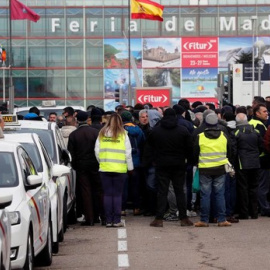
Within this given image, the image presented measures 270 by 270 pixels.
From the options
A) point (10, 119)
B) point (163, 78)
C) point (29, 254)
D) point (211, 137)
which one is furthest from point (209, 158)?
point (163, 78)

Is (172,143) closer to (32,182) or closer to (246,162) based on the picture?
(246,162)

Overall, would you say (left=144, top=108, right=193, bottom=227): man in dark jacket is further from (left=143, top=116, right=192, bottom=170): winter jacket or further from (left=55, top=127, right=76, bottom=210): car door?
(left=55, top=127, right=76, bottom=210): car door

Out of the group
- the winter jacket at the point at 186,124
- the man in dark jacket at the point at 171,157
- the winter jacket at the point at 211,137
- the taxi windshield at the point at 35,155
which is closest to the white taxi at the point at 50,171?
the taxi windshield at the point at 35,155

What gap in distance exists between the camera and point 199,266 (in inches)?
475

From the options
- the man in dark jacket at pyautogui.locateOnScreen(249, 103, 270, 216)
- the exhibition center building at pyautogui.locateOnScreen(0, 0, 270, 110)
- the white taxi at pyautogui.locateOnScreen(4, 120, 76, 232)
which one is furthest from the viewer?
the exhibition center building at pyautogui.locateOnScreen(0, 0, 270, 110)

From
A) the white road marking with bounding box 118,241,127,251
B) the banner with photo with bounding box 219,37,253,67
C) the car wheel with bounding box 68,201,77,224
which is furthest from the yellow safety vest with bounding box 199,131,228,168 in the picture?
the banner with photo with bounding box 219,37,253,67

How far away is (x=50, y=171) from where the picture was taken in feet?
43.9

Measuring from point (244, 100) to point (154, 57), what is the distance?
29446 millimetres

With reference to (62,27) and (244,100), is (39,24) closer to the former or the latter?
(62,27)

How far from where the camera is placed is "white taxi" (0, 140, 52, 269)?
9.90 m

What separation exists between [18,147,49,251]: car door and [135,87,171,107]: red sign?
27.5m

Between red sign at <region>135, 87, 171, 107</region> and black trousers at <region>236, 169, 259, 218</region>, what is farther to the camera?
red sign at <region>135, 87, 171, 107</region>

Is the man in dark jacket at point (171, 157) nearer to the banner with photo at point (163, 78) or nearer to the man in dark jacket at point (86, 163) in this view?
the man in dark jacket at point (86, 163)

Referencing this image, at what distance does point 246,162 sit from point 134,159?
196cm
